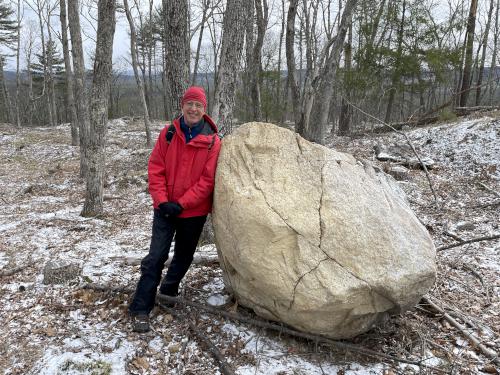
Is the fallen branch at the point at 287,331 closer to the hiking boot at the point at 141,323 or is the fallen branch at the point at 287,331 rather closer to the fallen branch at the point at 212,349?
the fallen branch at the point at 212,349

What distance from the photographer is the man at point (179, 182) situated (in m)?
3.48

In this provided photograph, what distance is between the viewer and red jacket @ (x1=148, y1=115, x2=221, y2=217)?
11.5ft

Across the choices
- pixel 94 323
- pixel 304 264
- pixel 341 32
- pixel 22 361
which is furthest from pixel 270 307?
pixel 341 32

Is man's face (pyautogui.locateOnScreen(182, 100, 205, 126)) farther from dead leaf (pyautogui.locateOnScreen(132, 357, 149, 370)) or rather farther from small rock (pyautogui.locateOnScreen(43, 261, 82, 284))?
small rock (pyautogui.locateOnScreen(43, 261, 82, 284))

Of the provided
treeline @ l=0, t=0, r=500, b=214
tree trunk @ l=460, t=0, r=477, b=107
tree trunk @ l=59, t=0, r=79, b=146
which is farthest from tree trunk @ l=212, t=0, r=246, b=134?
tree trunk @ l=460, t=0, r=477, b=107

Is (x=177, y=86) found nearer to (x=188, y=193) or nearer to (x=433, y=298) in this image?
(x=188, y=193)

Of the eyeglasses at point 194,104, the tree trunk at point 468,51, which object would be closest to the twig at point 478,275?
the eyeglasses at point 194,104

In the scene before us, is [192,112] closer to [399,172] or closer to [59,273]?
[59,273]

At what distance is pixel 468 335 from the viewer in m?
3.65

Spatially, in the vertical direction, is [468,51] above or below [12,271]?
above

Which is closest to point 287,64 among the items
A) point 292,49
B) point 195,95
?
point 292,49

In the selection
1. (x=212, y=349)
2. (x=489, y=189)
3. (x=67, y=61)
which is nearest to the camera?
(x=212, y=349)

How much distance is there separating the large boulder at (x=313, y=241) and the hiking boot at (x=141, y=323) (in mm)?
986

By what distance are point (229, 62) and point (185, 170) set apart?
2120 millimetres
